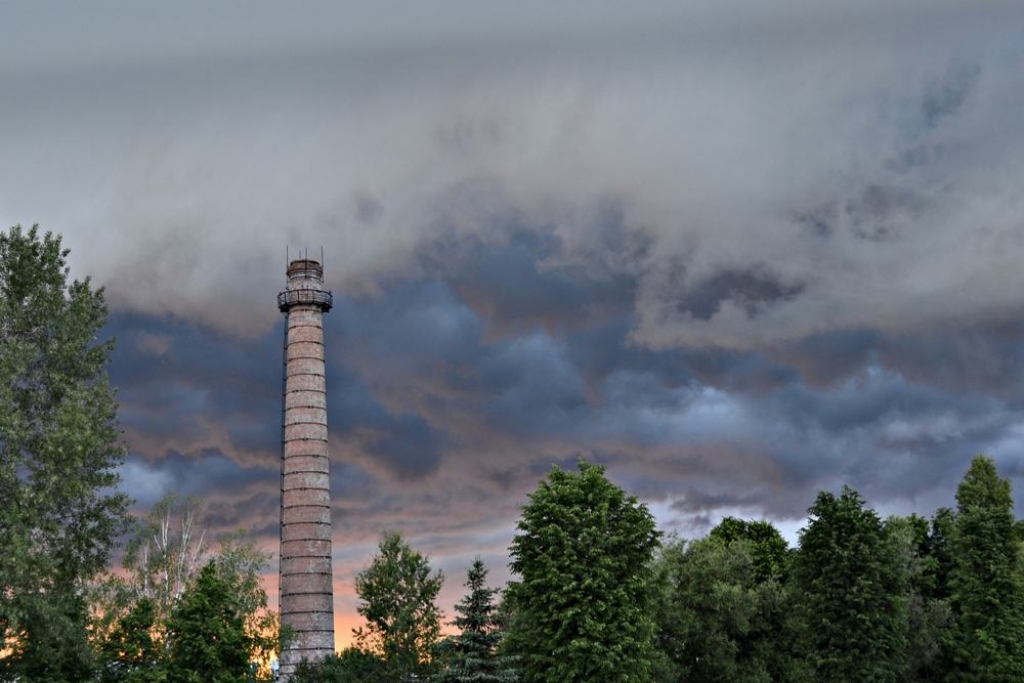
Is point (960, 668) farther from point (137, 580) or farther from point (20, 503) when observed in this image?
point (20, 503)

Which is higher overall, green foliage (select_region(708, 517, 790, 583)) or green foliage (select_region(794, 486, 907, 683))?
green foliage (select_region(708, 517, 790, 583))

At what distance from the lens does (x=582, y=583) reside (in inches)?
1684

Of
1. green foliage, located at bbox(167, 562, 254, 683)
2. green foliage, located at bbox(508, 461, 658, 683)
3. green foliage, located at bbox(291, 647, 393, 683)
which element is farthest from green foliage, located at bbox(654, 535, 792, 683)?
green foliage, located at bbox(167, 562, 254, 683)

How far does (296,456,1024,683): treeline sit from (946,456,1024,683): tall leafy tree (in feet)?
0.32

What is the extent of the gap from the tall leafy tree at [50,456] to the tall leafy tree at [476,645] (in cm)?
1356

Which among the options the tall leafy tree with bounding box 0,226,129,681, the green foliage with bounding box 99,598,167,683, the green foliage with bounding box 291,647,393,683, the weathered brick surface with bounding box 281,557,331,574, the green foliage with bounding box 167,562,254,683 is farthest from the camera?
the weathered brick surface with bounding box 281,557,331,574

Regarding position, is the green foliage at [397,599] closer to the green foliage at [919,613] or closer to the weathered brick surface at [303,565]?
the weathered brick surface at [303,565]

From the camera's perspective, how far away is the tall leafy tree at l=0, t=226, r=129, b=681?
33938 mm

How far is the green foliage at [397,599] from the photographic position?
54906 millimetres

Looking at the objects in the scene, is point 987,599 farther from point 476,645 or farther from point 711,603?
point 476,645

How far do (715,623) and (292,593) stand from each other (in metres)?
24.1

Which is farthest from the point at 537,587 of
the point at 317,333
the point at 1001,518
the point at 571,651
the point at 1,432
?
the point at 1001,518

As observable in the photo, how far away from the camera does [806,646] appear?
56531mm

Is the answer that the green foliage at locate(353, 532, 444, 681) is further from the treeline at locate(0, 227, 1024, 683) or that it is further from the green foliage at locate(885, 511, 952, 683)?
the green foliage at locate(885, 511, 952, 683)
